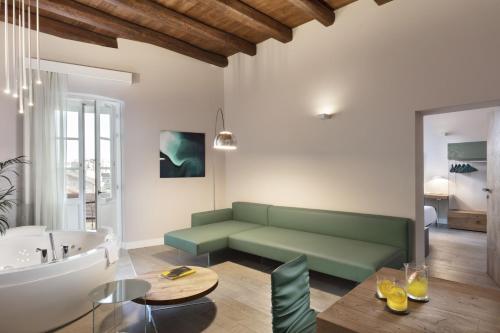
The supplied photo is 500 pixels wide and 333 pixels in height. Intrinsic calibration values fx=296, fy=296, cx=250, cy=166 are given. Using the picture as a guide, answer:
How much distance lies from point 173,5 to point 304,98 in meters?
2.32

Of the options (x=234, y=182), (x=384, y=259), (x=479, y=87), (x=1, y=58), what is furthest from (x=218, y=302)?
(x=1, y=58)

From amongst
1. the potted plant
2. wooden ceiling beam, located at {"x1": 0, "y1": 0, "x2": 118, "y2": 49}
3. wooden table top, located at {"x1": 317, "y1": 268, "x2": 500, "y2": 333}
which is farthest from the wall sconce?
the potted plant

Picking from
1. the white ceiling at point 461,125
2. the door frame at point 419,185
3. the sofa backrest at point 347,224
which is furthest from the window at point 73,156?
the white ceiling at point 461,125

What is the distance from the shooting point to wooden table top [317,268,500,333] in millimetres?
1247

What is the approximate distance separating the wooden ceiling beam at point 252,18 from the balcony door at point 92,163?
241 cm

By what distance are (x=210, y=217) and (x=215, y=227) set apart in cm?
36

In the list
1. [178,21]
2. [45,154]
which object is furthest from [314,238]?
[45,154]

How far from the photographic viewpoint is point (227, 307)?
296cm

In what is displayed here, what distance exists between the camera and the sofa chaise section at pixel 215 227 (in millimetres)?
3979

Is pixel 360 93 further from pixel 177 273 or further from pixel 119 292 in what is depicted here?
pixel 119 292

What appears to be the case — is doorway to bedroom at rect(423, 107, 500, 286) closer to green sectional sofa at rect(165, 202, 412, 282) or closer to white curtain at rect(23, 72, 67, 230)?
green sectional sofa at rect(165, 202, 412, 282)

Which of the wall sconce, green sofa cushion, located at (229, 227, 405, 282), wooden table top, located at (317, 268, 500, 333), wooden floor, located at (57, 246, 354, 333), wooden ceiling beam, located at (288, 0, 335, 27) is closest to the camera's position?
wooden table top, located at (317, 268, 500, 333)

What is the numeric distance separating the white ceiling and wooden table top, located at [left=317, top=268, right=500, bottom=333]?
5535 mm

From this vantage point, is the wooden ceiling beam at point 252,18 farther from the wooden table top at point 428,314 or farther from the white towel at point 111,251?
the wooden table top at point 428,314
